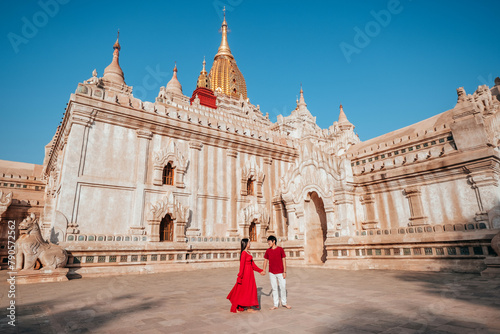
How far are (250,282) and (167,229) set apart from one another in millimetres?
11602

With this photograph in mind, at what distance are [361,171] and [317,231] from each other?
15.1ft

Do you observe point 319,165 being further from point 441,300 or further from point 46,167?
point 46,167

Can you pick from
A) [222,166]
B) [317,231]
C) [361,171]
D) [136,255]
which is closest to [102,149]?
[136,255]

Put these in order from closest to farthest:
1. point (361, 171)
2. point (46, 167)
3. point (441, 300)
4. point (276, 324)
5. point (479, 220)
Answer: point (276, 324)
point (441, 300)
point (479, 220)
point (361, 171)
point (46, 167)

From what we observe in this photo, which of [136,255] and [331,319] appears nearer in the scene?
[331,319]

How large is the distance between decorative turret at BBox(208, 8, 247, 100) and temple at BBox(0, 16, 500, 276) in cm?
4203

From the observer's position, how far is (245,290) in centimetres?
666

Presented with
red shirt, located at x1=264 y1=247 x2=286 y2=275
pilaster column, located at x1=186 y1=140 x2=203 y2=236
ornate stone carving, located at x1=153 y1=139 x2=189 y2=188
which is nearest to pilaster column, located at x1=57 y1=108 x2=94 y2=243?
ornate stone carving, located at x1=153 y1=139 x2=189 y2=188

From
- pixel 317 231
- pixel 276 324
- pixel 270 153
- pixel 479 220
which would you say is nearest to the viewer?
pixel 276 324

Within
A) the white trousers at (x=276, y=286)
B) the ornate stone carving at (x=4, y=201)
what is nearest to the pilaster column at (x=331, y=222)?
the white trousers at (x=276, y=286)

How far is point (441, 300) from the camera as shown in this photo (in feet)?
22.3

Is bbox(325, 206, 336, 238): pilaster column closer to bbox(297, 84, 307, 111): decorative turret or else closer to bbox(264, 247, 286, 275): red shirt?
bbox(264, 247, 286, 275): red shirt

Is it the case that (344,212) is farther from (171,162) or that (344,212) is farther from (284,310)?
(171,162)

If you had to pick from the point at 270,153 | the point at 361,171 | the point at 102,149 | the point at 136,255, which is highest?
the point at 270,153
